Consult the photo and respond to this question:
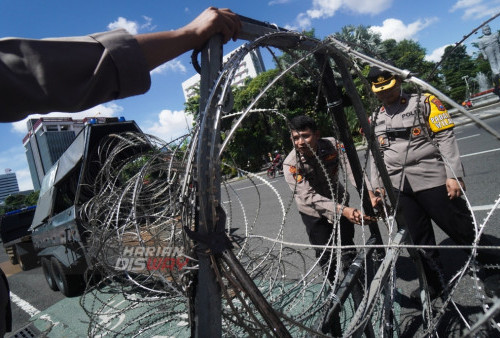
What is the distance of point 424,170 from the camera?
8.43 ft

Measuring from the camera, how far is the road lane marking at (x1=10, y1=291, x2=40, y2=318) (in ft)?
17.7

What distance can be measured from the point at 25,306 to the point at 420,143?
7132 millimetres

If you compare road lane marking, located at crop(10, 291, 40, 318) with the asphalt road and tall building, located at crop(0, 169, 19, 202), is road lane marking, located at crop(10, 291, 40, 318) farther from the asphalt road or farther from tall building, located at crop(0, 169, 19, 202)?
tall building, located at crop(0, 169, 19, 202)

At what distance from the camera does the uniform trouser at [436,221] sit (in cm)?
244

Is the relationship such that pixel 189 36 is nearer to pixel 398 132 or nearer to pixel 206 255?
pixel 206 255

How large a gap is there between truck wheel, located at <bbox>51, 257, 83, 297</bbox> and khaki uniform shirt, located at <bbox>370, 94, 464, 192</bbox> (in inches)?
204

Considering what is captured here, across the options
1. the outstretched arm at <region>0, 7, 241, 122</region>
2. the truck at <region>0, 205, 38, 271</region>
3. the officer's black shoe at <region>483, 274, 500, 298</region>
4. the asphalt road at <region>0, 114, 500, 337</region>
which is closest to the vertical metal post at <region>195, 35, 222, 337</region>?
the outstretched arm at <region>0, 7, 241, 122</region>

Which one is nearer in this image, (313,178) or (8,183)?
(313,178)


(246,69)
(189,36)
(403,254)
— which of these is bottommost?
(403,254)

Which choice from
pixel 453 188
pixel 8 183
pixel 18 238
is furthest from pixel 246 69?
pixel 8 183

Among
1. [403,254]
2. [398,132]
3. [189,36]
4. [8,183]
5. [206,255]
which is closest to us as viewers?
[206,255]

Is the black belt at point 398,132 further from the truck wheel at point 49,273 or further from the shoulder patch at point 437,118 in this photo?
the truck wheel at point 49,273

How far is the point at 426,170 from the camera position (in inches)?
101

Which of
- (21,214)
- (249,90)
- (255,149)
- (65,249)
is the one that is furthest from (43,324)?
(249,90)
